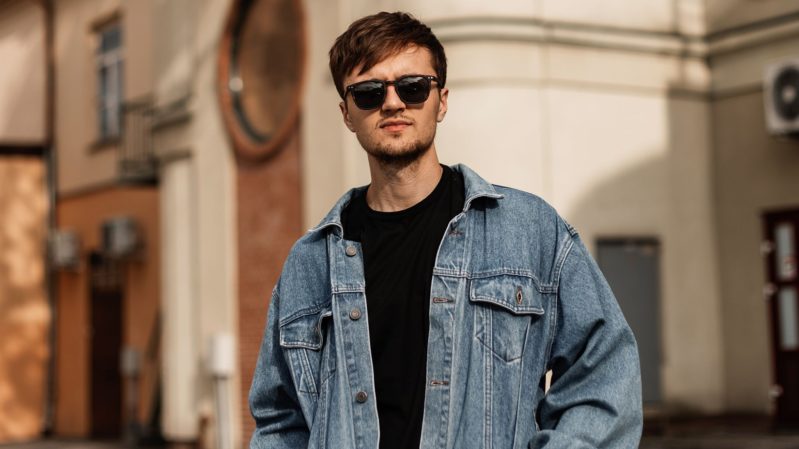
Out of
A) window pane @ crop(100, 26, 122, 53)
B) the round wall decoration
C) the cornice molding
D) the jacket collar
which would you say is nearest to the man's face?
the jacket collar

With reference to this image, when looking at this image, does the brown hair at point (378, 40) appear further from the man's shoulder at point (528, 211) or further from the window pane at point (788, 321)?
the window pane at point (788, 321)

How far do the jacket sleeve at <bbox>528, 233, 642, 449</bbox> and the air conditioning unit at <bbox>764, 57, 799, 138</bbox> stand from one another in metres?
9.64

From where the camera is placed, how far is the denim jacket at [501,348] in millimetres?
2346

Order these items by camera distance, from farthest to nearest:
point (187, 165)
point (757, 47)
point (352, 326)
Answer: point (187, 165), point (757, 47), point (352, 326)

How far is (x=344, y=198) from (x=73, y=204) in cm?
1649

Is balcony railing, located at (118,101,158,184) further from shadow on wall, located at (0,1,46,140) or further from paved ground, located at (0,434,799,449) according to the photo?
paved ground, located at (0,434,799,449)

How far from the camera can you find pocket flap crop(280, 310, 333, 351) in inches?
101

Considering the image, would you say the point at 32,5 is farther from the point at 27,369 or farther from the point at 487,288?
the point at 487,288

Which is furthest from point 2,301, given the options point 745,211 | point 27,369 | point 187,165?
point 745,211

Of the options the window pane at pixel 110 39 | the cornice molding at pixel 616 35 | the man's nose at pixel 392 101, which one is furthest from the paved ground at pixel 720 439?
the window pane at pixel 110 39

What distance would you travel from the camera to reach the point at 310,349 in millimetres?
2564

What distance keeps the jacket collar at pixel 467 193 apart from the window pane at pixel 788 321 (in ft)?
33.1

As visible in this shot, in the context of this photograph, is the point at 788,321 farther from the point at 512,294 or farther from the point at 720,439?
the point at 512,294

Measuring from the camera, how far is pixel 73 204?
1845 cm
